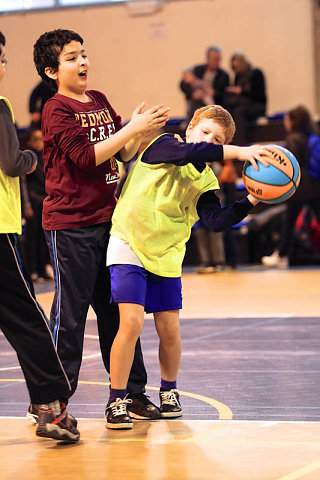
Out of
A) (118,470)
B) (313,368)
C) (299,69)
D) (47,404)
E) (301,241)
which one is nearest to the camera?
(118,470)

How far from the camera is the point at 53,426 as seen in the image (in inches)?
155

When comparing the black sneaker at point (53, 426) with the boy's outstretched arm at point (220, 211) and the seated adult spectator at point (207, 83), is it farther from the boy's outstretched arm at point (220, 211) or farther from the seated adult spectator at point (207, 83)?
the seated adult spectator at point (207, 83)

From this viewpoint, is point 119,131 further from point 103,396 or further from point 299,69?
point 299,69

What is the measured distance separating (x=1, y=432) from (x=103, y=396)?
2.71ft

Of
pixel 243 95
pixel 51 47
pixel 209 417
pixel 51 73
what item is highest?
pixel 51 47

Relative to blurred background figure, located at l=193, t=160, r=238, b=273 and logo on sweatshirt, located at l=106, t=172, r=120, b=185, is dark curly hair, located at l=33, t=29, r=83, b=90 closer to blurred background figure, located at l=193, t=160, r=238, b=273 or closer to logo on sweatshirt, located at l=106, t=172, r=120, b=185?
logo on sweatshirt, located at l=106, t=172, r=120, b=185

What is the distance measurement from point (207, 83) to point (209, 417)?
10.5 meters

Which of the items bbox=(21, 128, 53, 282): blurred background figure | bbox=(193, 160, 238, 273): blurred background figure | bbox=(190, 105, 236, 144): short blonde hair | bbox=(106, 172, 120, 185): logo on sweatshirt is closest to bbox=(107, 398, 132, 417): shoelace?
bbox=(106, 172, 120, 185): logo on sweatshirt

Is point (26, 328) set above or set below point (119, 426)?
above

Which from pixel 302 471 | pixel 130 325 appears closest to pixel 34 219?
pixel 130 325

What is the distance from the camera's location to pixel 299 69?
55.9 ft

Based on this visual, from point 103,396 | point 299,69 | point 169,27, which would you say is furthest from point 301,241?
point 103,396

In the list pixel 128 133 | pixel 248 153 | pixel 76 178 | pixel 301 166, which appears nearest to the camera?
pixel 248 153

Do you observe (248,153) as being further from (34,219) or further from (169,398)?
(34,219)
